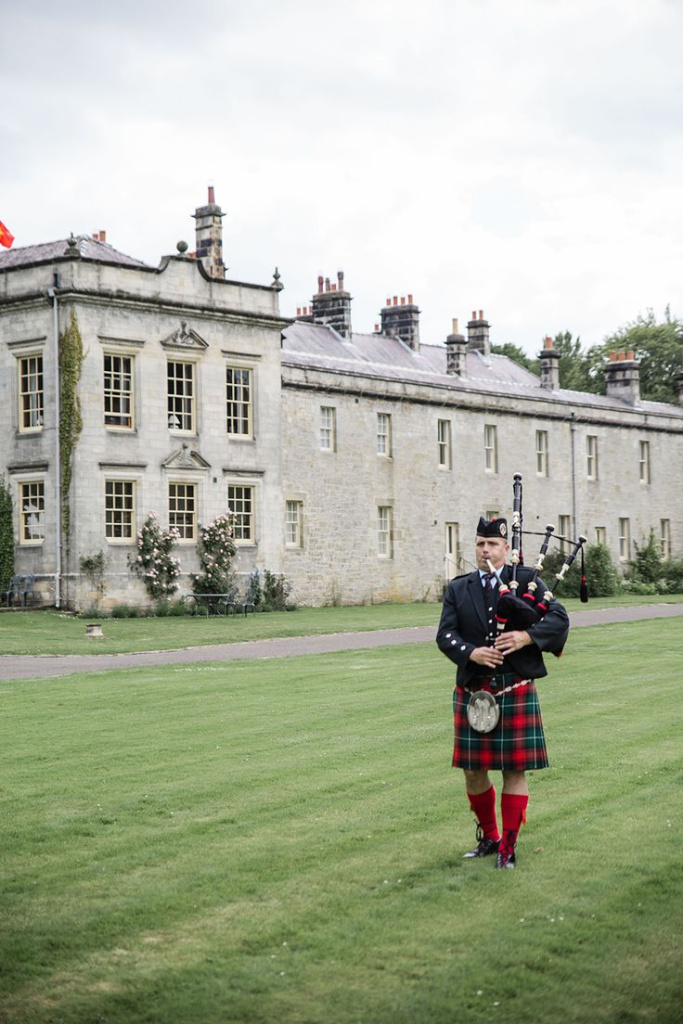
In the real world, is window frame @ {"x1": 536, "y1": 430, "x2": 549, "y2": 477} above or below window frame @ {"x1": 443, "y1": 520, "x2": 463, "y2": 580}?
above

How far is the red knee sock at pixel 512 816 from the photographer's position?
830 centimetres

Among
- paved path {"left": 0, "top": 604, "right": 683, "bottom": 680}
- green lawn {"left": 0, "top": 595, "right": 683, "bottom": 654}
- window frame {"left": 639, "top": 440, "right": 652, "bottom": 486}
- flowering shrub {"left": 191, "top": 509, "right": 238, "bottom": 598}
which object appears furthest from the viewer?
window frame {"left": 639, "top": 440, "right": 652, "bottom": 486}

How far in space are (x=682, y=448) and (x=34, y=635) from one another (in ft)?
128

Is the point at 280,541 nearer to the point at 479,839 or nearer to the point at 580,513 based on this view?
the point at 580,513

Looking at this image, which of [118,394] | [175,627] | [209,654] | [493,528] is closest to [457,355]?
[118,394]

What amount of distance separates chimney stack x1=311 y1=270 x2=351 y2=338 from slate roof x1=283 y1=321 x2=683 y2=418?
332 mm

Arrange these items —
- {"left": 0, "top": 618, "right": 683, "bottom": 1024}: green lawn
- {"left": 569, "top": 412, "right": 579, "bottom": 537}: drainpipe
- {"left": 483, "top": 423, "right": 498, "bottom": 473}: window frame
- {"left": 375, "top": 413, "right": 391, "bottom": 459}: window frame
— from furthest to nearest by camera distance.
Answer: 1. {"left": 569, "top": 412, "right": 579, "bottom": 537}: drainpipe
2. {"left": 483, "top": 423, "right": 498, "bottom": 473}: window frame
3. {"left": 375, "top": 413, "right": 391, "bottom": 459}: window frame
4. {"left": 0, "top": 618, "right": 683, "bottom": 1024}: green lawn

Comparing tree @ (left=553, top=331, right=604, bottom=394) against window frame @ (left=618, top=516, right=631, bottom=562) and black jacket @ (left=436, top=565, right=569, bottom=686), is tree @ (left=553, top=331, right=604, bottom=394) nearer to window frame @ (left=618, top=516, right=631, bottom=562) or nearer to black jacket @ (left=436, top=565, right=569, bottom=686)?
window frame @ (left=618, top=516, right=631, bottom=562)

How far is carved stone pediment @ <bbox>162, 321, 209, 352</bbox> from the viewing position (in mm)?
38375

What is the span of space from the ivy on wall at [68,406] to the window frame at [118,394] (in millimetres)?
847

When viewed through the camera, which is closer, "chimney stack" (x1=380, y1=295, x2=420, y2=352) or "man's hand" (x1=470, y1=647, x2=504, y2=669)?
"man's hand" (x1=470, y1=647, x2=504, y2=669)

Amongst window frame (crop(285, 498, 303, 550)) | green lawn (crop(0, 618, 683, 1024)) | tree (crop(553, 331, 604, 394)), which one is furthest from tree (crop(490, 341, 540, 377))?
green lawn (crop(0, 618, 683, 1024))

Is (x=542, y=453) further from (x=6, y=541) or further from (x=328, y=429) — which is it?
(x=6, y=541)

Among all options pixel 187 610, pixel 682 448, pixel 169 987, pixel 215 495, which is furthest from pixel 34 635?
pixel 682 448
